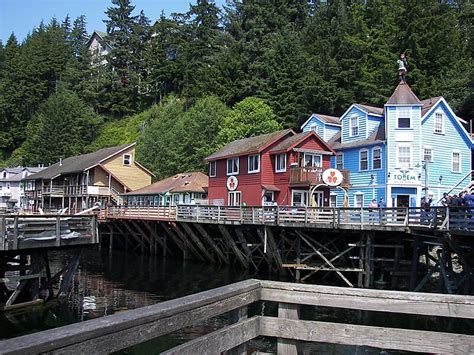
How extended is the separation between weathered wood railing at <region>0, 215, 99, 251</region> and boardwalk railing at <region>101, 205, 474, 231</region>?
9553 millimetres

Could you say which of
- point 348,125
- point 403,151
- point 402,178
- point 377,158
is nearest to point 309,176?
point 377,158

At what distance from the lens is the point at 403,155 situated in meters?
32.5

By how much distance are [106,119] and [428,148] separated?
61.8m

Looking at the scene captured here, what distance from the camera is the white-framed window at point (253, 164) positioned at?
3338 centimetres

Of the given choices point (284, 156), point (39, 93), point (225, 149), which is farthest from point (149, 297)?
point (39, 93)

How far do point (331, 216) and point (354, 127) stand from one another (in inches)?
569

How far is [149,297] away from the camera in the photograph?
20109mm

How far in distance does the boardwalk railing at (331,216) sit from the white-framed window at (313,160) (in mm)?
6603

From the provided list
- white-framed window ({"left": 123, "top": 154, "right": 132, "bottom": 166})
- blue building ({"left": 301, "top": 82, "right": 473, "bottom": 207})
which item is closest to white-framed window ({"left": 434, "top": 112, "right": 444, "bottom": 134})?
blue building ({"left": 301, "top": 82, "right": 473, "bottom": 207})

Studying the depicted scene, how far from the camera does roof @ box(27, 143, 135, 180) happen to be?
5247 centimetres

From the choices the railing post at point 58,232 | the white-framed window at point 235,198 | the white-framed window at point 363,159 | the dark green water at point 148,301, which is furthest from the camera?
the white-framed window at point 235,198

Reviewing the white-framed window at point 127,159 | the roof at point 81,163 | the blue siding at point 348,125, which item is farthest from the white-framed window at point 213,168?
the white-framed window at point 127,159

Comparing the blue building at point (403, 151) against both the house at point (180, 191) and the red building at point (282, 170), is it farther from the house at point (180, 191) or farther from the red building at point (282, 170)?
the house at point (180, 191)

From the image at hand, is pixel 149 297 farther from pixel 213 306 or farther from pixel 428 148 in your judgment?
pixel 428 148
